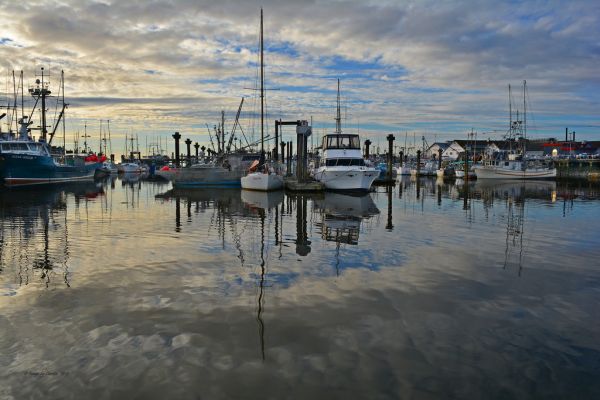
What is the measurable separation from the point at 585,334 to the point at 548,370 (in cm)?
172

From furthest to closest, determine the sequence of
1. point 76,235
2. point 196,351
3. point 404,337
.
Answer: point 76,235 → point 404,337 → point 196,351

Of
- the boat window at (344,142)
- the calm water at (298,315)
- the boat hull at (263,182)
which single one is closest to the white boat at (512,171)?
the boat window at (344,142)

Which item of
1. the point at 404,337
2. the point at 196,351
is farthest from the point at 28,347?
the point at 404,337

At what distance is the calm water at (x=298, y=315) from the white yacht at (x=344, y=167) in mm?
19562

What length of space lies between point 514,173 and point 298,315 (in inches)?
2625

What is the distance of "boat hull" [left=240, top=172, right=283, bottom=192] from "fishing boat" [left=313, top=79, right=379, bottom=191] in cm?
343

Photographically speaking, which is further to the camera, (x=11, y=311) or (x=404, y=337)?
(x=11, y=311)

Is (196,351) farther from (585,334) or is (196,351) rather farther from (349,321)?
(585,334)

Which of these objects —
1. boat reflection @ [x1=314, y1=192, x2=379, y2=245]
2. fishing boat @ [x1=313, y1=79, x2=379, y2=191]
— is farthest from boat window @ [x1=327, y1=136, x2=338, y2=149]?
boat reflection @ [x1=314, y1=192, x2=379, y2=245]

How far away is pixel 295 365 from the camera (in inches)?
244

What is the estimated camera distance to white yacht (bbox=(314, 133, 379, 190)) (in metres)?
36.4

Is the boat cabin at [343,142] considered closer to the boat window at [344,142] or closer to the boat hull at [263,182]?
the boat window at [344,142]

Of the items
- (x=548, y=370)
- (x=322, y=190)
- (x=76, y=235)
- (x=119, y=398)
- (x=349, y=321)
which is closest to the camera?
(x=119, y=398)

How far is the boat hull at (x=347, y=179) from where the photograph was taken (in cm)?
3625
